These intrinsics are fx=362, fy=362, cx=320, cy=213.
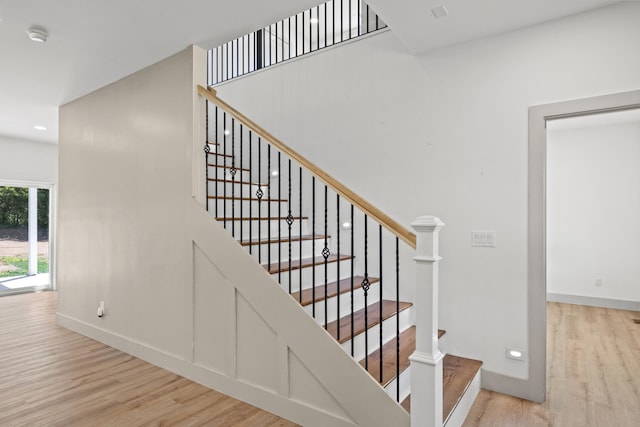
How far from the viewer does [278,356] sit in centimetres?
245

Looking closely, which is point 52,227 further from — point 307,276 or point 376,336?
point 376,336

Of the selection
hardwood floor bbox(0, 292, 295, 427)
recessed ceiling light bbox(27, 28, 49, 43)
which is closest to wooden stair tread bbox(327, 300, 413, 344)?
hardwood floor bbox(0, 292, 295, 427)

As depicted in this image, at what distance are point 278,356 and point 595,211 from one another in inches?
209

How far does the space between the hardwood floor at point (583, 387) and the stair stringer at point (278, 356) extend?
2.68ft

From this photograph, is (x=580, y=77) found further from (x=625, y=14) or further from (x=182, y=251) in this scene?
(x=182, y=251)

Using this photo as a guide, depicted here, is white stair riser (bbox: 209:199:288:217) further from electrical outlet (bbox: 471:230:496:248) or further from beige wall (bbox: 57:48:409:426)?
electrical outlet (bbox: 471:230:496:248)

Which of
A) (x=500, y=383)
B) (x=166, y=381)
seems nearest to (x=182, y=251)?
(x=166, y=381)

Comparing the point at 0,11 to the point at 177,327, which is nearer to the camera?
the point at 0,11

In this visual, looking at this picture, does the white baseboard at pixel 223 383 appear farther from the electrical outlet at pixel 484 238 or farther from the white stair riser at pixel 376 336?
the electrical outlet at pixel 484 238

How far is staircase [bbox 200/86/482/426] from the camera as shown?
7.41 ft

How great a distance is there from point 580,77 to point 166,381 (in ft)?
12.5

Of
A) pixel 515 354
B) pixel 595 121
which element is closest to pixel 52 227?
pixel 515 354

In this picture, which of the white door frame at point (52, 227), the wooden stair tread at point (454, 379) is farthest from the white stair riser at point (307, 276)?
the white door frame at point (52, 227)

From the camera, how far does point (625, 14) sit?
233cm
